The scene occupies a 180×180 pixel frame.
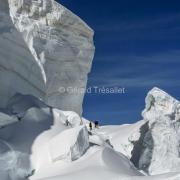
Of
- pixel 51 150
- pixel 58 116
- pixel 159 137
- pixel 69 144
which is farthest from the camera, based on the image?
pixel 159 137

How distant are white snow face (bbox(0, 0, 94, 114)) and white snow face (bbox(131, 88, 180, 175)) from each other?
11.2 ft

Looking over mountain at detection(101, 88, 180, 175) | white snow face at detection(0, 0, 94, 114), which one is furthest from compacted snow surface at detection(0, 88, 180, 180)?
mountain at detection(101, 88, 180, 175)

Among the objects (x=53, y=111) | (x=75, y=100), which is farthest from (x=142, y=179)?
(x=75, y=100)

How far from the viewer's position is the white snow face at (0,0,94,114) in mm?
21945

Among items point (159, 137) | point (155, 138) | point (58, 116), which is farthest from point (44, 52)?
point (159, 137)

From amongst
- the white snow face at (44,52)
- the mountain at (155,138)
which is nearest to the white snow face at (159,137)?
the mountain at (155,138)

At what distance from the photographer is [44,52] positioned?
23.5m

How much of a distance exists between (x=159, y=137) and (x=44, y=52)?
6.41 m

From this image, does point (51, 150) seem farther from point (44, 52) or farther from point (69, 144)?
point (44, 52)

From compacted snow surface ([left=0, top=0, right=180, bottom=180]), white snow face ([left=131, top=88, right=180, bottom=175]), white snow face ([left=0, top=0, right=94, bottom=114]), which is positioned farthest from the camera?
white snow face ([left=131, top=88, right=180, bottom=175])

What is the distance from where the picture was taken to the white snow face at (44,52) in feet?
72.0

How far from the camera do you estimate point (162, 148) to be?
24469mm

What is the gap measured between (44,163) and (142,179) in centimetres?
440

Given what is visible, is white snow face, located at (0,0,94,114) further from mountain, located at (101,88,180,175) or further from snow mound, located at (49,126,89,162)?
snow mound, located at (49,126,89,162)
